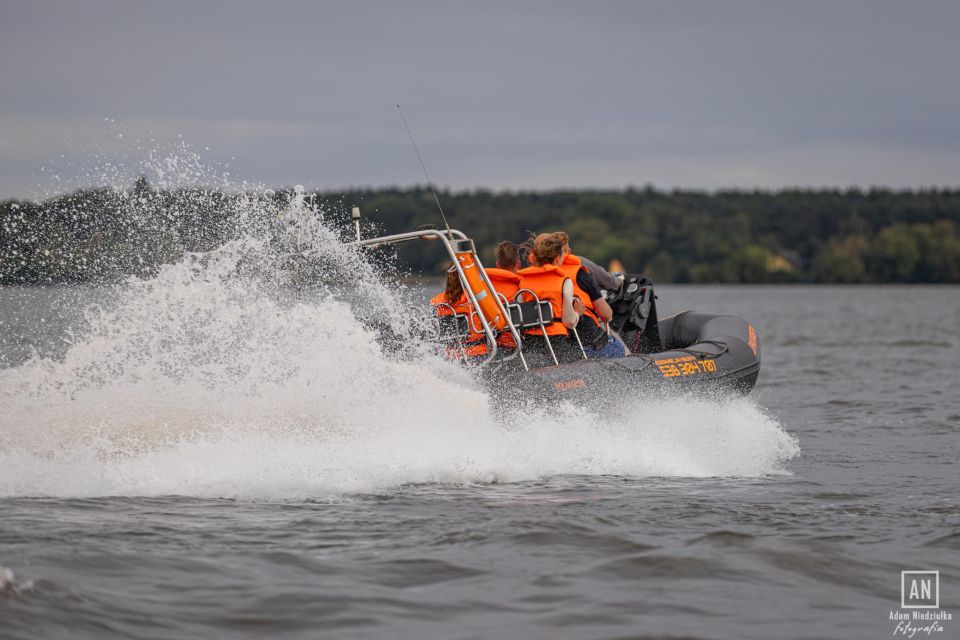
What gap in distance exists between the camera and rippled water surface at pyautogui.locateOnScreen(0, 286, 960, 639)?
430 centimetres

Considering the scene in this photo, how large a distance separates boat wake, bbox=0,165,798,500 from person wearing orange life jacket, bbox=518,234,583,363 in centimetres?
67

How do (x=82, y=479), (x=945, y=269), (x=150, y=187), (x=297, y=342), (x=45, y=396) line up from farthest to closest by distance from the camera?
(x=945, y=269), (x=150, y=187), (x=297, y=342), (x=45, y=396), (x=82, y=479)

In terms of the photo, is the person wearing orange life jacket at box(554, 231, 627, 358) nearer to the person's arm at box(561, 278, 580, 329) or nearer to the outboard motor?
the person's arm at box(561, 278, 580, 329)

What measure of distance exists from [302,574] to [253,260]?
135 inches

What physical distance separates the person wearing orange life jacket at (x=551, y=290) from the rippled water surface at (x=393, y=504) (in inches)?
26.3

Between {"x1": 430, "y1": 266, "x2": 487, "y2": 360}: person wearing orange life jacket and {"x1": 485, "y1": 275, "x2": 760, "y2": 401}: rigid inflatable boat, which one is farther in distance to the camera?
{"x1": 430, "y1": 266, "x2": 487, "y2": 360}: person wearing orange life jacket

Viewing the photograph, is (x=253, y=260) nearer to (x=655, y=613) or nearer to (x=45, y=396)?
(x=45, y=396)

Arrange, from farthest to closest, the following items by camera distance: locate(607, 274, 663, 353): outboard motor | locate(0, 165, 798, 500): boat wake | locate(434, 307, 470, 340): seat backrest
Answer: locate(607, 274, 663, 353): outboard motor, locate(434, 307, 470, 340): seat backrest, locate(0, 165, 798, 500): boat wake

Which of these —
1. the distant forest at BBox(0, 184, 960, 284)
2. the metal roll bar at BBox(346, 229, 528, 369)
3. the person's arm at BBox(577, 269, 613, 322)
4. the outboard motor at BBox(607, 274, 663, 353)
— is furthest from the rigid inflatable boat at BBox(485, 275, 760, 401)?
the distant forest at BBox(0, 184, 960, 284)

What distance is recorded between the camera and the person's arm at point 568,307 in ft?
26.1

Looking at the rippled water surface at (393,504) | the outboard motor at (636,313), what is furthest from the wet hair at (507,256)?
the outboard motor at (636,313)

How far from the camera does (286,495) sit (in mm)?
5965

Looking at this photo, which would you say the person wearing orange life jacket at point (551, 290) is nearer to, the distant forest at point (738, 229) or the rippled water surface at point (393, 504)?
the rippled water surface at point (393, 504)

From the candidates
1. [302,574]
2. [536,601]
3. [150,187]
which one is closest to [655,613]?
[536,601]
